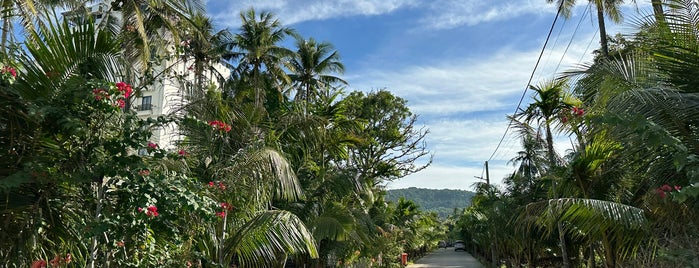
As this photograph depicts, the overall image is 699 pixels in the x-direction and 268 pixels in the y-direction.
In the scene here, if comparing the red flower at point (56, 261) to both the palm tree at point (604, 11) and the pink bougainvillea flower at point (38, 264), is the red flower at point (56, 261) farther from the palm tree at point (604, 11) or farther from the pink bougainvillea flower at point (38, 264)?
the palm tree at point (604, 11)

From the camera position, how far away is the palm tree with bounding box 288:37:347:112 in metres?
25.0

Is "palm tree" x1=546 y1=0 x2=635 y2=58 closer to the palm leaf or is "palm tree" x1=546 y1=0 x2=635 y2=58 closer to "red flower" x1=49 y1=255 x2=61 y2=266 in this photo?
the palm leaf

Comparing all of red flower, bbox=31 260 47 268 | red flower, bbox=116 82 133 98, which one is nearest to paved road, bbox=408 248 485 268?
red flower, bbox=31 260 47 268

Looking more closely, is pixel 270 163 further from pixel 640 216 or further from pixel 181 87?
pixel 640 216

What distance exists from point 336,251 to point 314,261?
0.69 meters

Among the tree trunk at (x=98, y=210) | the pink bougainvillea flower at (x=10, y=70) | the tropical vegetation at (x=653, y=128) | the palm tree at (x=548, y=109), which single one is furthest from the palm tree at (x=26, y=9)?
the palm tree at (x=548, y=109)

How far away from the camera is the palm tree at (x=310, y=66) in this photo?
2500cm

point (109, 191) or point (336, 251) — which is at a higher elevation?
point (109, 191)

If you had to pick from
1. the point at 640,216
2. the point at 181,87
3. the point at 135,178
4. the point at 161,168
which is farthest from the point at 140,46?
the point at 640,216

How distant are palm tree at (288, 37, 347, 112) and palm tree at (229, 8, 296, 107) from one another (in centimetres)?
157

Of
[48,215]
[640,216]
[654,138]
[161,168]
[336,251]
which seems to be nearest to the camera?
[654,138]

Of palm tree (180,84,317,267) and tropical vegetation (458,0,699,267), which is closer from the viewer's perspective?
tropical vegetation (458,0,699,267)

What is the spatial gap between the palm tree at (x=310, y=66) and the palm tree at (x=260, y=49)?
5.15 ft

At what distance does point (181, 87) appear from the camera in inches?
239
